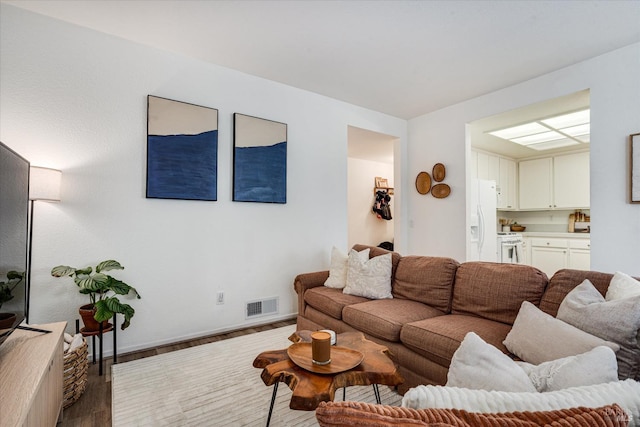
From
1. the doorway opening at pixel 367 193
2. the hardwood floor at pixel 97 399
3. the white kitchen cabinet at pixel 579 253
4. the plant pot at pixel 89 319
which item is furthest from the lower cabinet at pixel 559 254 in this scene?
the plant pot at pixel 89 319

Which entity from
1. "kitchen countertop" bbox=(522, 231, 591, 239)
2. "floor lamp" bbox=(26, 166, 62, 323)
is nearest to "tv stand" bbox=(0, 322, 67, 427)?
"floor lamp" bbox=(26, 166, 62, 323)

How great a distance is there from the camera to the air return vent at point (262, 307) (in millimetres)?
3360

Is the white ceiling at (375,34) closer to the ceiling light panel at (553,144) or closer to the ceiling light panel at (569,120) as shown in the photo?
the ceiling light panel at (569,120)

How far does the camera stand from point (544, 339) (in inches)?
58.4

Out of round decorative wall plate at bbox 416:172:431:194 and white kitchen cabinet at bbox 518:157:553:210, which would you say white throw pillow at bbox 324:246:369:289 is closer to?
round decorative wall plate at bbox 416:172:431:194

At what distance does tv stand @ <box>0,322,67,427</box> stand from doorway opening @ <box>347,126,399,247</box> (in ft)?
15.7

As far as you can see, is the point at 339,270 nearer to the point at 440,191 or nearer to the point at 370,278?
the point at 370,278

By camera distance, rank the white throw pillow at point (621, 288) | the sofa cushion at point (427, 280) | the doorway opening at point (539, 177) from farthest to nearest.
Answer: the doorway opening at point (539, 177)
the sofa cushion at point (427, 280)
the white throw pillow at point (621, 288)

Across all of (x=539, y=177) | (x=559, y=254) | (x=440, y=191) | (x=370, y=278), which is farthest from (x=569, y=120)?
(x=370, y=278)

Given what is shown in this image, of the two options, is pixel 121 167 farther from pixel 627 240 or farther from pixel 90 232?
pixel 627 240

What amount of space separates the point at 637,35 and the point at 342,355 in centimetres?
358

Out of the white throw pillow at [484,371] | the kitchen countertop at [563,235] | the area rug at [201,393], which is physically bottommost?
the area rug at [201,393]

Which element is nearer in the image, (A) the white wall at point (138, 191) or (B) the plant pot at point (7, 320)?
(B) the plant pot at point (7, 320)

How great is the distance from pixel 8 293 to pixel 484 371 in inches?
76.9
